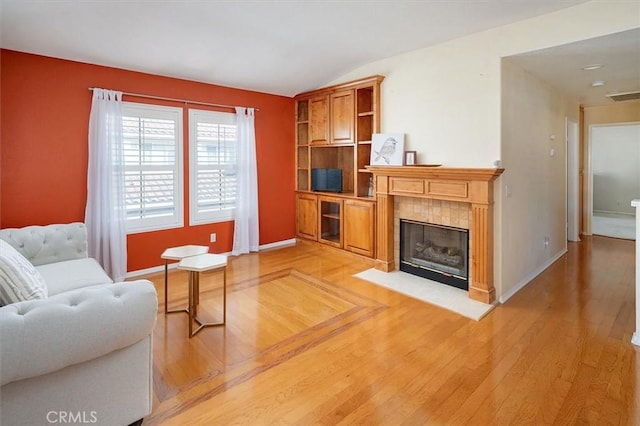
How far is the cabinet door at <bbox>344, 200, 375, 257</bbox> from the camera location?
15.5 feet

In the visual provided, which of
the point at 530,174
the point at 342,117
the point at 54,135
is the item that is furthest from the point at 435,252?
the point at 54,135

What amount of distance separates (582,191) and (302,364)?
6380 millimetres

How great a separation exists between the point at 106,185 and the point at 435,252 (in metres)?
3.83

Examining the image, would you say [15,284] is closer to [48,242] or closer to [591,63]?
[48,242]

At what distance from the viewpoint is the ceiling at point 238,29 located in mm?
2982

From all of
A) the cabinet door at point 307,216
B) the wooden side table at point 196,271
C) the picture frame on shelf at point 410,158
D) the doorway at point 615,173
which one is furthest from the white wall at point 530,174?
the doorway at point 615,173

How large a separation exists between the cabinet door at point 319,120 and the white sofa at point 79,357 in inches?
156

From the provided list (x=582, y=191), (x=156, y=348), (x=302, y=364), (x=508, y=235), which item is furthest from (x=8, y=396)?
(x=582, y=191)

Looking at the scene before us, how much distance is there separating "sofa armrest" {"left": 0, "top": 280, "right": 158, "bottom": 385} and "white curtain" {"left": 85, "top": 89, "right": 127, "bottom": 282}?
2.62 meters

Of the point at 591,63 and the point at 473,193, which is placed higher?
the point at 591,63

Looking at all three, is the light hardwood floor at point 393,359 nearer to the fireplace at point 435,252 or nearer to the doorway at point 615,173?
the fireplace at point 435,252

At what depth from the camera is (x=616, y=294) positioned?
3.62 m

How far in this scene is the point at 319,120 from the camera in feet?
17.9

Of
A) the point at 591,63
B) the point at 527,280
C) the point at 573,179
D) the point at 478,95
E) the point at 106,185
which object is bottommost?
the point at 527,280
